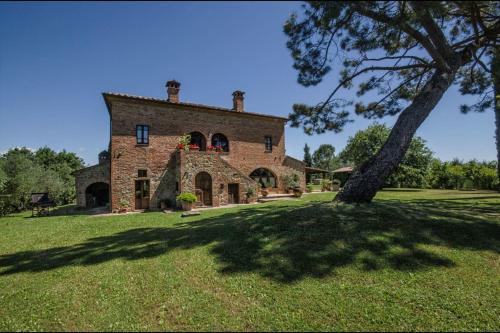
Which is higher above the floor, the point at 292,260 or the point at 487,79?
the point at 487,79

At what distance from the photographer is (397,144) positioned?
6.98 meters

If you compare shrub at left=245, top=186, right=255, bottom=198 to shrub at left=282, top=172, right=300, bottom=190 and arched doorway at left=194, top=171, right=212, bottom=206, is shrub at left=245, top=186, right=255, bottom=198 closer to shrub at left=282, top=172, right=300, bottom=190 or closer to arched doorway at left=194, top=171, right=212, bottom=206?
arched doorway at left=194, top=171, right=212, bottom=206

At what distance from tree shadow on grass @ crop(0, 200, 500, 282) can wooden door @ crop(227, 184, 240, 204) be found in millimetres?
9059

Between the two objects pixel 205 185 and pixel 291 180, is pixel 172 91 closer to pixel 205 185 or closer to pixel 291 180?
pixel 205 185

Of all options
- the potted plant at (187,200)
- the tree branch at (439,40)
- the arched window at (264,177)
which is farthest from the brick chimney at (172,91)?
the tree branch at (439,40)

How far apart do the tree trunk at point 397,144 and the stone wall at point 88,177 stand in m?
15.2

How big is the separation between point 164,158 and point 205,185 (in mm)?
3371

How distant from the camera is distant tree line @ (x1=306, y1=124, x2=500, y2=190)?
22355mm

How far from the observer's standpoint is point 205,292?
3.53 meters

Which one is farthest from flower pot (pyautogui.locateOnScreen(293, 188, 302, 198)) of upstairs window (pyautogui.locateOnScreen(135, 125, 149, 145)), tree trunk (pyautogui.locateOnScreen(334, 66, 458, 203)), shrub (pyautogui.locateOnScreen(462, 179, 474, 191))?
shrub (pyautogui.locateOnScreen(462, 179, 474, 191))

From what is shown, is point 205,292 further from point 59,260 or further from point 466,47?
point 466,47

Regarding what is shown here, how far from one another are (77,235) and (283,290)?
7573mm

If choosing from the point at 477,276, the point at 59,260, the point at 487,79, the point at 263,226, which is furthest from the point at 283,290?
the point at 487,79

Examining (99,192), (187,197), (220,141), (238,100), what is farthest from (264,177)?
(99,192)
